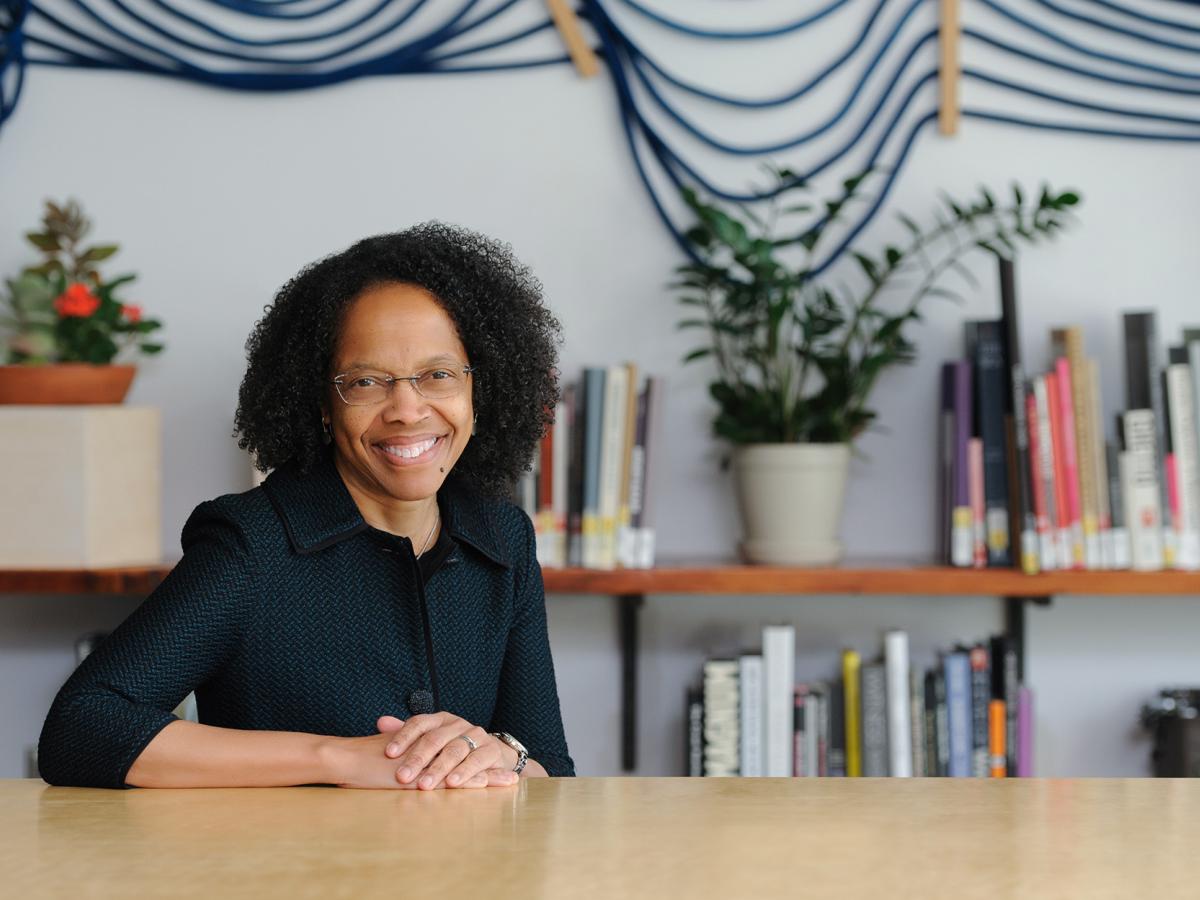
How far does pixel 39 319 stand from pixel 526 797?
5.04 feet

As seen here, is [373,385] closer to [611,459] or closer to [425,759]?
[425,759]

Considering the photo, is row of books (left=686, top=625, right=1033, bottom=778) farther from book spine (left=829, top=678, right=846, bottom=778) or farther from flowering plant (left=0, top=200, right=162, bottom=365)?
flowering plant (left=0, top=200, right=162, bottom=365)

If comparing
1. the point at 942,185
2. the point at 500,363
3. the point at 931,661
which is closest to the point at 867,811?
the point at 500,363

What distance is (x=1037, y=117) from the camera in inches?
92.2

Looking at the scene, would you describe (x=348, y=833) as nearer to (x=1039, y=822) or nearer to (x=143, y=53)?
(x=1039, y=822)

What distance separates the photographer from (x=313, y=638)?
135 cm

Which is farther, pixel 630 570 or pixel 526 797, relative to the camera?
pixel 630 570

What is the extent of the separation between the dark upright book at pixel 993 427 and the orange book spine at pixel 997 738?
235 mm

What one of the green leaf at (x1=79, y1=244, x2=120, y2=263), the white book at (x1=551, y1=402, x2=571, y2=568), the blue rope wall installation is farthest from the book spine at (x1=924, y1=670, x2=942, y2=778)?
the green leaf at (x1=79, y1=244, x2=120, y2=263)

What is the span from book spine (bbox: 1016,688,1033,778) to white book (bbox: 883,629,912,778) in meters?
0.17

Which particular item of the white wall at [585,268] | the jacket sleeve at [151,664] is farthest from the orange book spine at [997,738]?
the jacket sleeve at [151,664]

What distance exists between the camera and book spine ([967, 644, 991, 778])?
215cm

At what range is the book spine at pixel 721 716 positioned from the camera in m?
2.14

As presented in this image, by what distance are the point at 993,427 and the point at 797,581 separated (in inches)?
15.6
